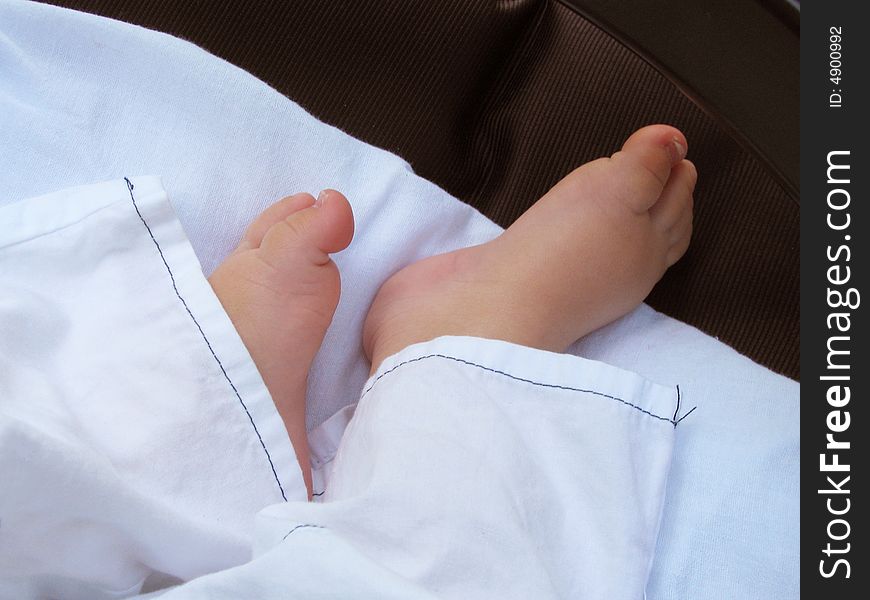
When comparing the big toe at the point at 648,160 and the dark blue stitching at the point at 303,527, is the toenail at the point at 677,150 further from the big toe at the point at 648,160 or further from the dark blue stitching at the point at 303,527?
the dark blue stitching at the point at 303,527

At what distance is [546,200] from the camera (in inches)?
24.9

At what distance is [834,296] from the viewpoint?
60 cm

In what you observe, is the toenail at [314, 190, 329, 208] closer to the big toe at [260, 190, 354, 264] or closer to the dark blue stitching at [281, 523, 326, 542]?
the big toe at [260, 190, 354, 264]

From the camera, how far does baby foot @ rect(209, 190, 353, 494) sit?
0.53 m

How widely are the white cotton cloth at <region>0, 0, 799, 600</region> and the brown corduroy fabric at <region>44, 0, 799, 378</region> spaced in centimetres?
3

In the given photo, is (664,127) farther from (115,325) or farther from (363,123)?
(115,325)

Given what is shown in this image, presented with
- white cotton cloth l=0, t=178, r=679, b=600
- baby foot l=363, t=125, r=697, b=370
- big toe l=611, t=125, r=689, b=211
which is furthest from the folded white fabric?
big toe l=611, t=125, r=689, b=211

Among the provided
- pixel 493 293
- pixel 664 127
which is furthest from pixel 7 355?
pixel 664 127

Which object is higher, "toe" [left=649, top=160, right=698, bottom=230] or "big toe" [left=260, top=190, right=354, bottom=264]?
"toe" [left=649, top=160, right=698, bottom=230]

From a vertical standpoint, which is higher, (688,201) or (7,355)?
(688,201)

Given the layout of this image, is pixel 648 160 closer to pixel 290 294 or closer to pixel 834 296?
pixel 834 296

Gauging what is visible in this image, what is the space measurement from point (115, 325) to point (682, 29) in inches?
19.4

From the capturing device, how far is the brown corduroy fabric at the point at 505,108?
2.12ft

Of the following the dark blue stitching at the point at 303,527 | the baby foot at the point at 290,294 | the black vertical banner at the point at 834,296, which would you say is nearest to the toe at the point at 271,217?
the baby foot at the point at 290,294
